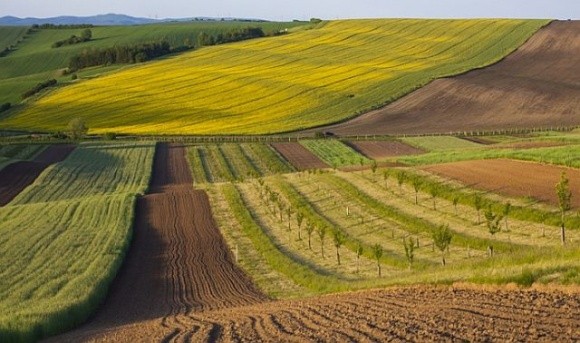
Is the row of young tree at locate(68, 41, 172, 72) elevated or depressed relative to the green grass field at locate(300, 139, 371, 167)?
elevated

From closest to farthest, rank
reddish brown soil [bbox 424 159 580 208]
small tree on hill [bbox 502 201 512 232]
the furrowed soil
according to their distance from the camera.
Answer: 1. the furrowed soil
2. small tree on hill [bbox 502 201 512 232]
3. reddish brown soil [bbox 424 159 580 208]

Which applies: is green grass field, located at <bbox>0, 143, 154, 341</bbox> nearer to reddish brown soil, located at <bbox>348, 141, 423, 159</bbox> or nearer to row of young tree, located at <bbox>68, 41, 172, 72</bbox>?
reddish brown soil, located at <bbox>348, 141, 423, 159</bbox>

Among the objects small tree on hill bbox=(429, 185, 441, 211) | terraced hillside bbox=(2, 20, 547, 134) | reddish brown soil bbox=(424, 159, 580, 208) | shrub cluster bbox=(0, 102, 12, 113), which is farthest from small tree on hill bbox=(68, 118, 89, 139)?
small tree on hill bbox=(429, 185, 441, 211)

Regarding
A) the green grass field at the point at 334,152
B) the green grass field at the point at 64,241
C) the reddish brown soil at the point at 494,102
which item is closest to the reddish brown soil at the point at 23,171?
the green grass field at the point at 64,241

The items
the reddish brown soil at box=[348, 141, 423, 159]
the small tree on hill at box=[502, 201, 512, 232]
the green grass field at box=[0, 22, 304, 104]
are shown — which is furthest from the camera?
the green grass field at box=[0, 22, 304, 104]

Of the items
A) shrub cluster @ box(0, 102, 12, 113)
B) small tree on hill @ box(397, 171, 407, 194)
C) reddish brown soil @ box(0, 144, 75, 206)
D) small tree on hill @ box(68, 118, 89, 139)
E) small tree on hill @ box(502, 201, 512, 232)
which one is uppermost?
small tree on hill @ box(502, 201, 512, 232)

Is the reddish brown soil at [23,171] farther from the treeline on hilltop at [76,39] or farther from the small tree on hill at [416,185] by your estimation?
the treeline on hilltop at [76,39]

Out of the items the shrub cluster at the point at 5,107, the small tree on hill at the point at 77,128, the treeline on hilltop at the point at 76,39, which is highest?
the treeline on hilltop at the point at 76,39
